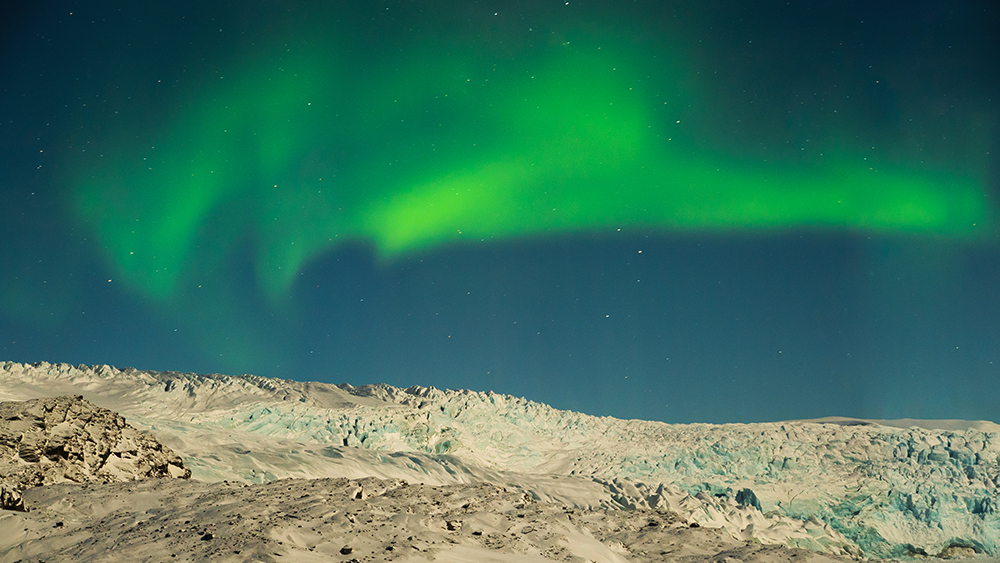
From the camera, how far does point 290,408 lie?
4491 centimetres

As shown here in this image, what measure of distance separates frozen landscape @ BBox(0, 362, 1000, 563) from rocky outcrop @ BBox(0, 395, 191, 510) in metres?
0.05

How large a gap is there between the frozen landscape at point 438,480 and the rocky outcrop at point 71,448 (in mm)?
48

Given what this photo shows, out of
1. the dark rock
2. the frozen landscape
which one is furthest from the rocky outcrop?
the dark rock

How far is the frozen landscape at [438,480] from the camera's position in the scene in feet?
31.7

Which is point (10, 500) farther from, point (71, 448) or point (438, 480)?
point (438, 480)

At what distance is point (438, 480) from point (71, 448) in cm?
2131

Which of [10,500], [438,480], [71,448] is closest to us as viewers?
[10,500]

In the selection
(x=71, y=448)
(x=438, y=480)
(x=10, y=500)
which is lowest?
(x=10, y=500)

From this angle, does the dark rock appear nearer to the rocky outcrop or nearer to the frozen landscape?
the frozen landscape

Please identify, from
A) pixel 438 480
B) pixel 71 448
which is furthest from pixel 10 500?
Result: pixel 438 480

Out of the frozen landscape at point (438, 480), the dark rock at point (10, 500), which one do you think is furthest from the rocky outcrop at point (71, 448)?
the dark rock at point (10, 500)

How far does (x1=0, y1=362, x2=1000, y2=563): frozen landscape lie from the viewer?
31.7 feet

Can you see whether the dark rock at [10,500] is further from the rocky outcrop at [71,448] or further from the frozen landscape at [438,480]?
the rocky outcrop at [71,448]

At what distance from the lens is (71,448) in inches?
551
